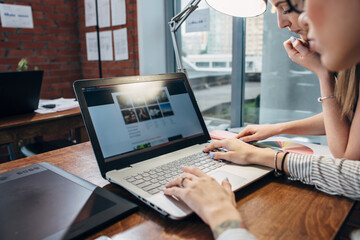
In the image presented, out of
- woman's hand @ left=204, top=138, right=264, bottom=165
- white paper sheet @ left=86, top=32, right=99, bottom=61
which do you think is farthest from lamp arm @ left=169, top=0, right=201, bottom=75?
white paper sheet @ left=86, top=32, right=99, bottom=61

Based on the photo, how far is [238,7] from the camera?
3.15 ft

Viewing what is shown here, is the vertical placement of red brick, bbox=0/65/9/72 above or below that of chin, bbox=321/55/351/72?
above

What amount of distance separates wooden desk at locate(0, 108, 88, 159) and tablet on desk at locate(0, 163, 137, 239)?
0.79m

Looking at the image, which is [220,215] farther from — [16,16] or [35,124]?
[16,16]

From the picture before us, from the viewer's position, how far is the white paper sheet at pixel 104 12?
2439mm

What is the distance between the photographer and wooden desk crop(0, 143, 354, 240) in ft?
1.62

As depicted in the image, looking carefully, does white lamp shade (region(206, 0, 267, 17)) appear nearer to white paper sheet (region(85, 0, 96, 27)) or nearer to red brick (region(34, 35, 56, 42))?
white paper sheet (region(85, 0, 96, 27))

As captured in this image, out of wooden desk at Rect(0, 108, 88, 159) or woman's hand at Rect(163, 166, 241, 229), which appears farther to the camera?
wooden desk at Rect(0, 108, 88, 159)

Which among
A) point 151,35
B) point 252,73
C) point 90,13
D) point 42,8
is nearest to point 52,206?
point 252,73

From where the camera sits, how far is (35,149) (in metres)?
1.70

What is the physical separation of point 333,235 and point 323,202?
12cm

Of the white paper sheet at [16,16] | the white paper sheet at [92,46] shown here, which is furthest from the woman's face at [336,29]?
the white paper sheet at [16,16]

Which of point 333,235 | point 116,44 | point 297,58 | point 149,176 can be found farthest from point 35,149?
point 333,235

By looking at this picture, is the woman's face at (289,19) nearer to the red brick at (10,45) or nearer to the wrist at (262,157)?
the wrist at (262,157)
